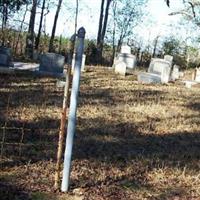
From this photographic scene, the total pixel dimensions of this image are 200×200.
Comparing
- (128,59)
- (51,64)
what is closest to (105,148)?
(51,64)

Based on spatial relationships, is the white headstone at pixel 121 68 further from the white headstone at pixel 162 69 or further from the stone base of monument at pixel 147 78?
the stone base of monument at pixel 147 78

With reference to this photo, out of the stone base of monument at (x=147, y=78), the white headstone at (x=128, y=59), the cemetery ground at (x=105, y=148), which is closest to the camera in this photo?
the cemetery ground at (x=105, y=148)

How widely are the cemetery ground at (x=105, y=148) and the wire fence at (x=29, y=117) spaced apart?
0.5 inches

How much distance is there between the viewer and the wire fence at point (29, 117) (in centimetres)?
621

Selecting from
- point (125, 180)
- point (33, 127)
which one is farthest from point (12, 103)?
point (125, 180)

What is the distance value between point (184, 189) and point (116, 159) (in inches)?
49.3

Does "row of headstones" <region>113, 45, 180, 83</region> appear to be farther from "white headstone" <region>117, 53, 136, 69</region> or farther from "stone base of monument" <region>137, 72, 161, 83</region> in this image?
"white headstone" <region>117, 53, 136, 69</region>

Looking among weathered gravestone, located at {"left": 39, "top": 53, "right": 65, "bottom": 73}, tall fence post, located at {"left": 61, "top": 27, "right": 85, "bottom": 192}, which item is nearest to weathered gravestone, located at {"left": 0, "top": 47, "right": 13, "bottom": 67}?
weathered gravestone, located at {"left": 39, "top": 53, "right": 65, "bottom": 73}

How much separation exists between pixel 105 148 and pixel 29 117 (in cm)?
232

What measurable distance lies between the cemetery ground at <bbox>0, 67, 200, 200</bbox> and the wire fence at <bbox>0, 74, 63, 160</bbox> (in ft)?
0.04

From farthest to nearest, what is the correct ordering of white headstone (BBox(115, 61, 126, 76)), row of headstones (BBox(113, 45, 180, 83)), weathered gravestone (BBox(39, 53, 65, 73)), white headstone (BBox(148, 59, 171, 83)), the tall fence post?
white headstone (BBox(115, 61, 126, 76)) < white headstone (BBox(148, 59, 171, 83)) < row of headstones (BBox(113, 45, 180, 83)) < weathered gravestone (BBox(39, 53, 65, 73)) < the tall fence post

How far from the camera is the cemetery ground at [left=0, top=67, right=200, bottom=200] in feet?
16.6

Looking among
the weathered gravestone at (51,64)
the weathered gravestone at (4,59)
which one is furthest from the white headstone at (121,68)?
the weathered gravestone at (4,59)

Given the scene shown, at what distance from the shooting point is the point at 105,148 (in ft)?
22.8
